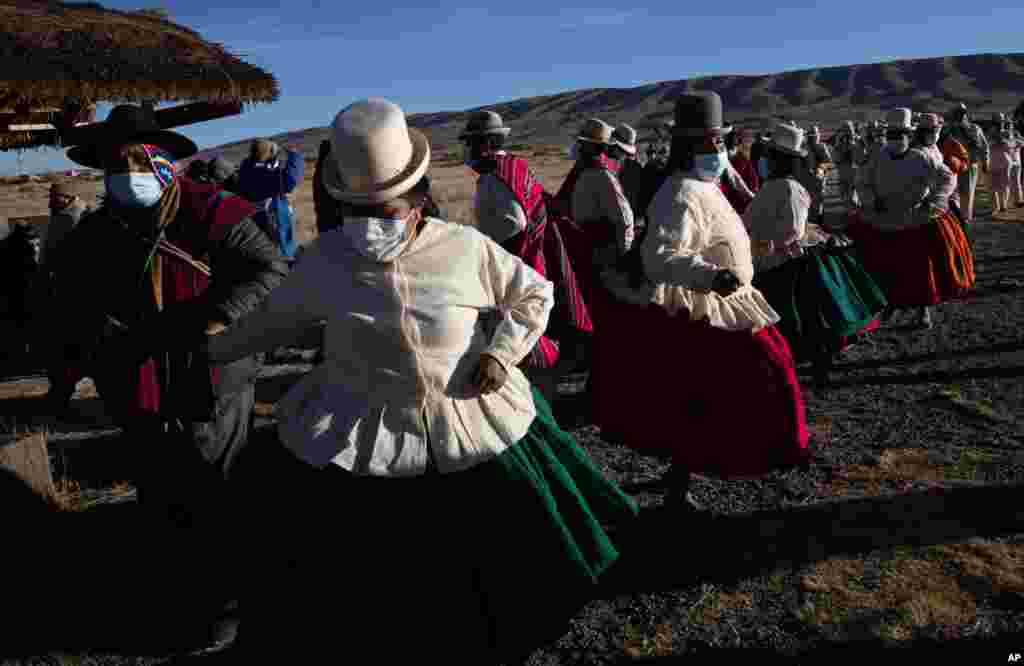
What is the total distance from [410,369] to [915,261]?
7.30 meters

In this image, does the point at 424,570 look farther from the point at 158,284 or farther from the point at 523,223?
the point at 523,223

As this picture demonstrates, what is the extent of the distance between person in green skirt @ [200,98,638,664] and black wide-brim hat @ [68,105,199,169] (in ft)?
4.73

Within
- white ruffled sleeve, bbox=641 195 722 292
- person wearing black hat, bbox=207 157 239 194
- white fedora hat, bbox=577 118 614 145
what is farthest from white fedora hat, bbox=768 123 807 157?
person wearing black hat, bbox=207 157 239 194

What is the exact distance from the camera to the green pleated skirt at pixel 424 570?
2701 millimetres

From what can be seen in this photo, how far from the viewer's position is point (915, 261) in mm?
8617

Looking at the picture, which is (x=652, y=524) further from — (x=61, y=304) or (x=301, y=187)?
(x=301, y=187)

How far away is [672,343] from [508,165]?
6.57 feet

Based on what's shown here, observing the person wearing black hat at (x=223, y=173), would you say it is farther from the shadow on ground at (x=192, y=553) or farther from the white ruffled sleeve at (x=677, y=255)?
the white ruffled sleeve at (x=677, y=255)

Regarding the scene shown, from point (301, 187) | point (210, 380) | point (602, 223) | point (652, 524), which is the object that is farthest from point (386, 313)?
point (301, 187)

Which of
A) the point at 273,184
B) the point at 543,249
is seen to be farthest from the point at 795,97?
the point at 543,249

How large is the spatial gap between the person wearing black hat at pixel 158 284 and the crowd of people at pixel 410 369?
1 centimetres

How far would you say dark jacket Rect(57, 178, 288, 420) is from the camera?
3.70 m

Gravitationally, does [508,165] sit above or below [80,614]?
above

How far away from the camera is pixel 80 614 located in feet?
14.4
